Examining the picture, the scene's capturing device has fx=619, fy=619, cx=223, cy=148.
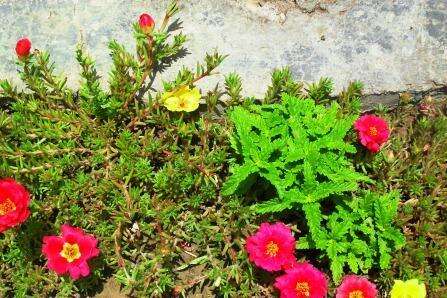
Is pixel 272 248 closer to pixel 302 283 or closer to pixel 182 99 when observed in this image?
pixel 302 283

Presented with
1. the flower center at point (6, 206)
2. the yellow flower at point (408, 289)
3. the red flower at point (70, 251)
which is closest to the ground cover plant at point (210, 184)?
the yellow flower at point (408, 289)

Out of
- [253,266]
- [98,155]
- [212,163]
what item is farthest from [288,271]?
[98,155]

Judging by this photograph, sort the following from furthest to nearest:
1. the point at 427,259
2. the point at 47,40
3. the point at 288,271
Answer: the point at 47,40 → the point at 427,259 → the point at 288,271

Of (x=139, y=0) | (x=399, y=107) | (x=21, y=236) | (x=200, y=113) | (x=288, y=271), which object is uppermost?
(x=399, y=107)

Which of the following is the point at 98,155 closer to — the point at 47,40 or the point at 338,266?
the point at 47,40

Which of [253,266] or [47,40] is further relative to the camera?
[47,40]

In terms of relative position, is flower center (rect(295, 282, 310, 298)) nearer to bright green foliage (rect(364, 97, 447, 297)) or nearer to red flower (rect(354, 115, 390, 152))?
bright green foliage (rect(364, 97, 447, 297))
